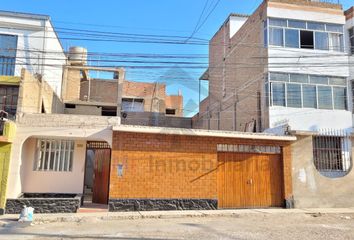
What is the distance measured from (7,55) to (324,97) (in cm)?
1749

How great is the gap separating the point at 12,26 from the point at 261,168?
52.2 feet

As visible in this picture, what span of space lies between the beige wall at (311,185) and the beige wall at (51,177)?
894 centimetres

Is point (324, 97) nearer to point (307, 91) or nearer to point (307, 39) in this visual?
point (307, 91)

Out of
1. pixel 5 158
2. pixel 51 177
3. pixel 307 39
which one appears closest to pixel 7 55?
pixel 51 177

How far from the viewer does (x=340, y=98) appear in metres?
17.7

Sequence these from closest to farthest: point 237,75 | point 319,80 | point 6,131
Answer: point 6,131, point 319,80, point 237,75

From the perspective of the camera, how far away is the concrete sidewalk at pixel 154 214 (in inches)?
411

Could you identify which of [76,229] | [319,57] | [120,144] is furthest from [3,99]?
[319,57]

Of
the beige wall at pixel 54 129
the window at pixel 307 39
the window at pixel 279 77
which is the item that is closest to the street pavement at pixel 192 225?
the beige wall at pixel 54 129

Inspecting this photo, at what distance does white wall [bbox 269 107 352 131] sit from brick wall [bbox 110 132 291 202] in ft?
15.0

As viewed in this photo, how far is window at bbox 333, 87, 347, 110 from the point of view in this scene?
693 inches

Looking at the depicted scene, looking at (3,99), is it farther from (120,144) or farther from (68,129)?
(120,144)

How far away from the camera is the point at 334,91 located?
17.7 meters

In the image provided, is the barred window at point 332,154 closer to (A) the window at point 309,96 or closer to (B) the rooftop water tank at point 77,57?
(A) the window at point 309,96
